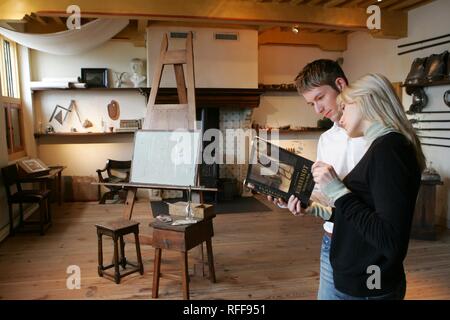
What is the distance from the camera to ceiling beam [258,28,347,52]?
648 centimetres

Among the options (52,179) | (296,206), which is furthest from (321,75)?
(52,179)

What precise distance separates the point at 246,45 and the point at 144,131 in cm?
353

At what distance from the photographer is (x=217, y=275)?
3.20 metres

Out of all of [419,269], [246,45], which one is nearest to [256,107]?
[246,45]

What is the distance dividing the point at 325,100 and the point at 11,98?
5.24m

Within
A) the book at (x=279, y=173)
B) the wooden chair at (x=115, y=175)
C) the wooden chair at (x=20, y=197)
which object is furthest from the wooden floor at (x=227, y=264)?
the book at (x=279, y=173)

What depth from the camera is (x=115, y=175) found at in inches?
247

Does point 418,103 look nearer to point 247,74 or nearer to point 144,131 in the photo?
point 247,74

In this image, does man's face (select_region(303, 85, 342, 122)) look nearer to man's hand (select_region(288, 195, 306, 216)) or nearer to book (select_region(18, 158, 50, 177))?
man's hand (select_region(288, 195, 306, 216))

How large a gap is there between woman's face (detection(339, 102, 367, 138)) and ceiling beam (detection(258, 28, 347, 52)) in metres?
5.72

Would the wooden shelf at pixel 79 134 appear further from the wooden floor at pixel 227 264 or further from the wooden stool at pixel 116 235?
the wooden stool at pixel 116 235

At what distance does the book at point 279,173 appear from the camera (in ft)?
4.30

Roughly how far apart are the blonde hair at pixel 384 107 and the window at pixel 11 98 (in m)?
5.12

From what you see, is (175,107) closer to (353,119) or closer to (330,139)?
(330,139)
